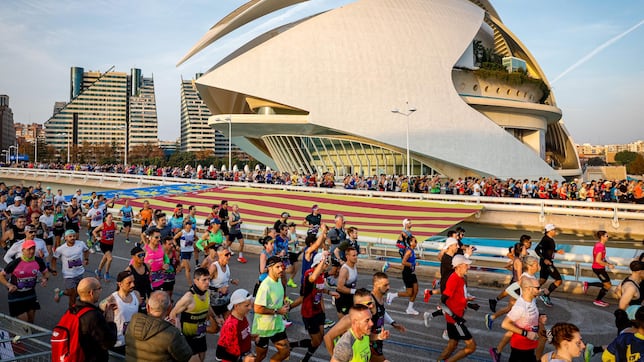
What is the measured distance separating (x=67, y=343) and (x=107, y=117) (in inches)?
6549

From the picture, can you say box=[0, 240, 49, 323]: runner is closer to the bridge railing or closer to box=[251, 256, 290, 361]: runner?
box=[251, 256, 290, 361]: runner

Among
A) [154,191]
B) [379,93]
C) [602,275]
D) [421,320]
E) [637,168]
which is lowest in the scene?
[421,320]

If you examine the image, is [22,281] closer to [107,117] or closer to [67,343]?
[67,343]

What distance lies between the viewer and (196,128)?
152 m

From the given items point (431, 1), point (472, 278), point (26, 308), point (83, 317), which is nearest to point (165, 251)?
point (26, 308)

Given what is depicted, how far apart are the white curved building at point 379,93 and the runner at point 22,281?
30026mm

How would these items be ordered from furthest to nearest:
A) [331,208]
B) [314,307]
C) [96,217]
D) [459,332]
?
[331,208] < [96,217] < [314,307] < [459,332]

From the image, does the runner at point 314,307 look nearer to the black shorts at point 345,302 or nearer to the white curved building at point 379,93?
the black shorts at point 345,302

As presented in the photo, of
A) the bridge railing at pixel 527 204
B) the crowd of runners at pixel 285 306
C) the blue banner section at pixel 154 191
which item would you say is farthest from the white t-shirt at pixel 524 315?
the blue banner section at pixel 154 191

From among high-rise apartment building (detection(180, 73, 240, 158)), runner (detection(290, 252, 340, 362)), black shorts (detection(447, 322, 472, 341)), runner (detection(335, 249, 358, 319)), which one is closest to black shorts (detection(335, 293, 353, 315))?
runner (detection(335, 249, 358, 319))

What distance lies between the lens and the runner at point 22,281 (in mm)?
6535

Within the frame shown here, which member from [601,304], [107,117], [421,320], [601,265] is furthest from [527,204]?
[107,117]

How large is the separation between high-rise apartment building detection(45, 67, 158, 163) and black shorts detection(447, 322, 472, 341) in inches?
6099

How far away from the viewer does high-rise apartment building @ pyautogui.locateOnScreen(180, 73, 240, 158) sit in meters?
152
